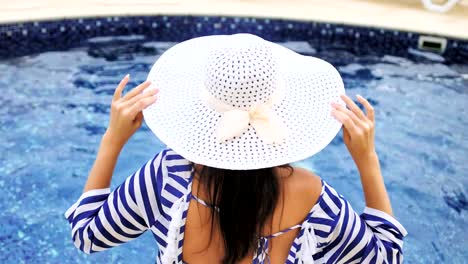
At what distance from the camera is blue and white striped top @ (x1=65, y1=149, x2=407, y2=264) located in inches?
54.1

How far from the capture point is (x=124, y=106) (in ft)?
4.46

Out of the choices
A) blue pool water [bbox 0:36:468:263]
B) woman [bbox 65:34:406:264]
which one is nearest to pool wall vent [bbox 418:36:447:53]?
blue pool water [bbox 0:36:468:263]

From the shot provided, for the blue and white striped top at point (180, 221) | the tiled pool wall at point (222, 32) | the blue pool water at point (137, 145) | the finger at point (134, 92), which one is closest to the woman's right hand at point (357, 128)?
the blue and white striped top at point (180, 221)

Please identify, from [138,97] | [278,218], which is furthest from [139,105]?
[278,218]

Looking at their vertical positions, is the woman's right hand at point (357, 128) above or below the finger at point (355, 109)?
below

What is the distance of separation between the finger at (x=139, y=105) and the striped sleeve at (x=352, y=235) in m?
0.47

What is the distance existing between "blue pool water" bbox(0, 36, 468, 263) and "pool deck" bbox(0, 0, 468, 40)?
502 millimetres

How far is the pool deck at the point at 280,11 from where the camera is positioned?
6.48 m

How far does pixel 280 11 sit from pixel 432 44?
70.6 inches

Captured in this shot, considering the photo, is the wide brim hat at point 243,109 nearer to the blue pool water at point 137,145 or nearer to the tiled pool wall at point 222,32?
the blue pool water at point 137,145

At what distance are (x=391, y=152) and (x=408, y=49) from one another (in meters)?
2.48

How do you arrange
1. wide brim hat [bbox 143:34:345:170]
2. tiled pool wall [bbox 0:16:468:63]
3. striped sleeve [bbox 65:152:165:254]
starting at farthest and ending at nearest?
tiled pool wall [bbox 0:16:468:63] → striped sleeve [bbox 65:152:165:254] → wide brim hat [bbox 143:34:345:170]

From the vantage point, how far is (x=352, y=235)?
4.54ft

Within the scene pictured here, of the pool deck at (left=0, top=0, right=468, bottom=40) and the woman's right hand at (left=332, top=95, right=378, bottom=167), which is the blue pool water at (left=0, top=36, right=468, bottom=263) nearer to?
the pool deck at (left=0, top=0, right=468, bottom=40)
